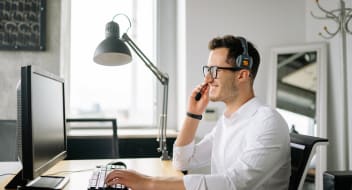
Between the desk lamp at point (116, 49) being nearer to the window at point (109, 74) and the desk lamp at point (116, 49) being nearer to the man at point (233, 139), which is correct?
the man at point (233, 139)

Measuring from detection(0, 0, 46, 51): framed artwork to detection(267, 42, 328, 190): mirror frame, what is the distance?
6.50ft

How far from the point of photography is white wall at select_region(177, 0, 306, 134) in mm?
2689

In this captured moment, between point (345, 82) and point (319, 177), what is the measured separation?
0.75 metres

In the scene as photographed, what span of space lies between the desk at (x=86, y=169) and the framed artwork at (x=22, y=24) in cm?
146

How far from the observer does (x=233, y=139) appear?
49.6 inches

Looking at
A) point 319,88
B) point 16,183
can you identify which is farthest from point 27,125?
point 319,88

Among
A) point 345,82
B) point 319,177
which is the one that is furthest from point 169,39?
point 319,177

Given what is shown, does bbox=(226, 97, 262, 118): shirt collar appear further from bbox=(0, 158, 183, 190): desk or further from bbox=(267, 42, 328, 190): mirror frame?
bbox=(267, 42, 328, 190): mirror frame

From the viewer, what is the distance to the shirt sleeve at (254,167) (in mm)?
1010

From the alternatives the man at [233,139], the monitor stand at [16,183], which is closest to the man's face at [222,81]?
the man at [233,139]

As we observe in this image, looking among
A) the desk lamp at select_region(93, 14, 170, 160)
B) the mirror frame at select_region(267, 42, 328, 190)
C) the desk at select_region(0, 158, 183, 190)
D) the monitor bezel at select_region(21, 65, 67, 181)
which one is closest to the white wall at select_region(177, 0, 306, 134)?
the mirror frame at select_region(267, 42, 328, 190)

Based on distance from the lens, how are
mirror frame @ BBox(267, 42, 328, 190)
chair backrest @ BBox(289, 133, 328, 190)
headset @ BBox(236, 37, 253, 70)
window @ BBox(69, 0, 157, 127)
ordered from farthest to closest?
window @ BBox(69, 0, 157, 127) < mirror frame @ BBox(267, 42, 328, 190) < headset @ BBox(236, 37, 253, 70) < chair backrest @ BBox(289, 133, 328, 190)

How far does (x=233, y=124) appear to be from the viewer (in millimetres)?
1306

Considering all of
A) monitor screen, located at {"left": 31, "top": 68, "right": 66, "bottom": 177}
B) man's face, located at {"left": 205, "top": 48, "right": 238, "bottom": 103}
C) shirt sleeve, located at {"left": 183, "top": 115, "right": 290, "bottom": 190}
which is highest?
man's face, located at {"left": 205, "top": 48, "right": 238, "bottom": 103}
